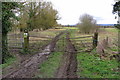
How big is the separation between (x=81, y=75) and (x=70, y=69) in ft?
2.84

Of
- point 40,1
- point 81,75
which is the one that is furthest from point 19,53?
point 40,1

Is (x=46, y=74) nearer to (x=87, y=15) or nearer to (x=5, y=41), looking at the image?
(x=5, y=41)

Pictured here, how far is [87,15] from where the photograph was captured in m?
33.0

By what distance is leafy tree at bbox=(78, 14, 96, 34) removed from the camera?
106 ft

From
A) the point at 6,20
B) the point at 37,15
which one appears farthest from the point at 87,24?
the point at 6,20

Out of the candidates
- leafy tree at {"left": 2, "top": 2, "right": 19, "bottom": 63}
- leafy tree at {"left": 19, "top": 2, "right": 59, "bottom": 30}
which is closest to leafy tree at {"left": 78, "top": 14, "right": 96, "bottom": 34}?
leafy tree at {"left": 19, "top": 2, "right": 59, "bottom": 30}

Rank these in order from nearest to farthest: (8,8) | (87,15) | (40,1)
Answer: (8,8) → (40,1) → (87,15)

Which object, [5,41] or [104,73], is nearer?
[104,73]

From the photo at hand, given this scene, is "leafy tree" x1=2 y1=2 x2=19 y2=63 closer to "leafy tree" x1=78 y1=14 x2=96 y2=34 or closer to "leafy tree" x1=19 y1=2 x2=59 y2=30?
"leafy tree" x1=19 y1=2 x2=59 y2=30

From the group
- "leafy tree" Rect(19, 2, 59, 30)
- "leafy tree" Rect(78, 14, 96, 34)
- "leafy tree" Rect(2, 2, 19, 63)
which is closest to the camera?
"leafy tree" Rect(2, 2, 19, 63)

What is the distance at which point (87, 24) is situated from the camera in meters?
32.7

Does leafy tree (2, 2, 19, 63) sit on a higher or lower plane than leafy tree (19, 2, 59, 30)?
lower

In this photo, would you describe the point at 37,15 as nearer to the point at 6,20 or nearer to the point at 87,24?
the point at 87,24

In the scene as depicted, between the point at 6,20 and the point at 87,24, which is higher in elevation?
the point at 87,24
